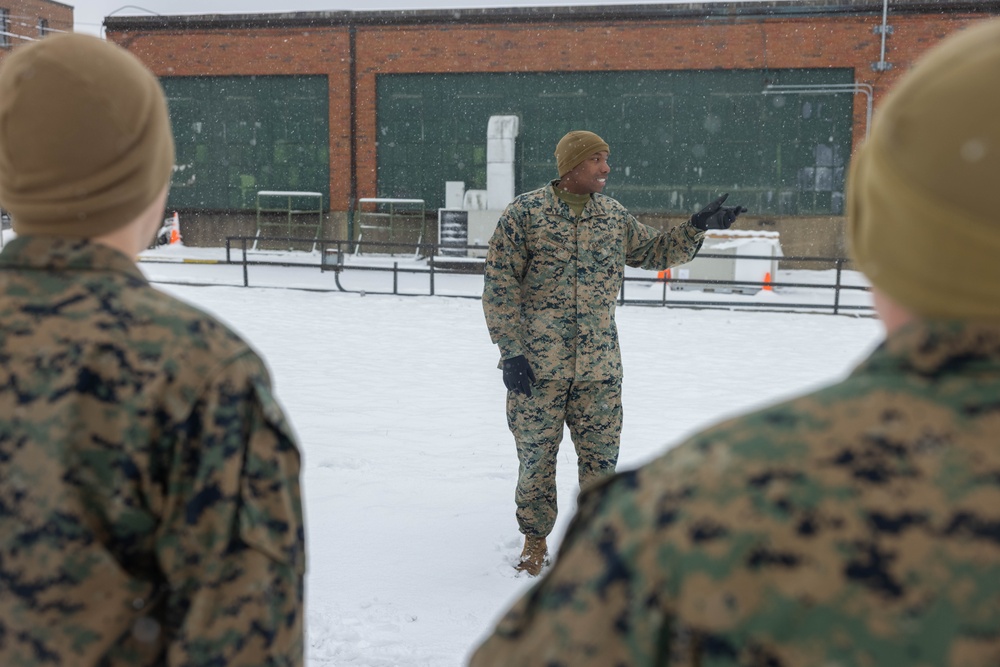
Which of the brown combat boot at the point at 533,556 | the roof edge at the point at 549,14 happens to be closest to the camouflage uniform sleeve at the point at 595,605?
the brown combat boot at the point at 533,556

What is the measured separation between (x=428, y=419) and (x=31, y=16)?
39.5 meters

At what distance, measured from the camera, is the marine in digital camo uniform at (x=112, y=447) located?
4.66ft

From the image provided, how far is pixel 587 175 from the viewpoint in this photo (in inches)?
178

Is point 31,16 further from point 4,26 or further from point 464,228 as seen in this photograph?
point 464,228

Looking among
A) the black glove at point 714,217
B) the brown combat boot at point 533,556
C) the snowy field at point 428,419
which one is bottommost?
the snowy field at point 428,419

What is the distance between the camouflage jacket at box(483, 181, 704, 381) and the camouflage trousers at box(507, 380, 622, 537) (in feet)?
0.31

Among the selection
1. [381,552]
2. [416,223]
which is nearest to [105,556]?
[381,552]

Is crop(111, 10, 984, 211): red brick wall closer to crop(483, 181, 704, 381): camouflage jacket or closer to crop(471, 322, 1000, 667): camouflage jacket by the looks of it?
crop(483, 181, 704, 381): camouflage jacket

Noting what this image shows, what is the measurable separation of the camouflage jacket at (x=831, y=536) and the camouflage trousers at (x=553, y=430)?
11.3 ft

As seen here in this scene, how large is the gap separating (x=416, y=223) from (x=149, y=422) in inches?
865

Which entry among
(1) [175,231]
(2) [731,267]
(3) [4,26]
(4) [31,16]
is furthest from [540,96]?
(4) [31,16]

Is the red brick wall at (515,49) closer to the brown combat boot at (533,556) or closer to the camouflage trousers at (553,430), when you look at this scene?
the camouflage trousers at (553,430)

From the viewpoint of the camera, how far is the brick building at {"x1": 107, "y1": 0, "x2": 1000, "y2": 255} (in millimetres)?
21188

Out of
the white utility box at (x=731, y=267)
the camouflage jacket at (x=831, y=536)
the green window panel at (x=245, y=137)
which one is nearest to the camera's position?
the camouflage jacket at (x=831, y=536)
